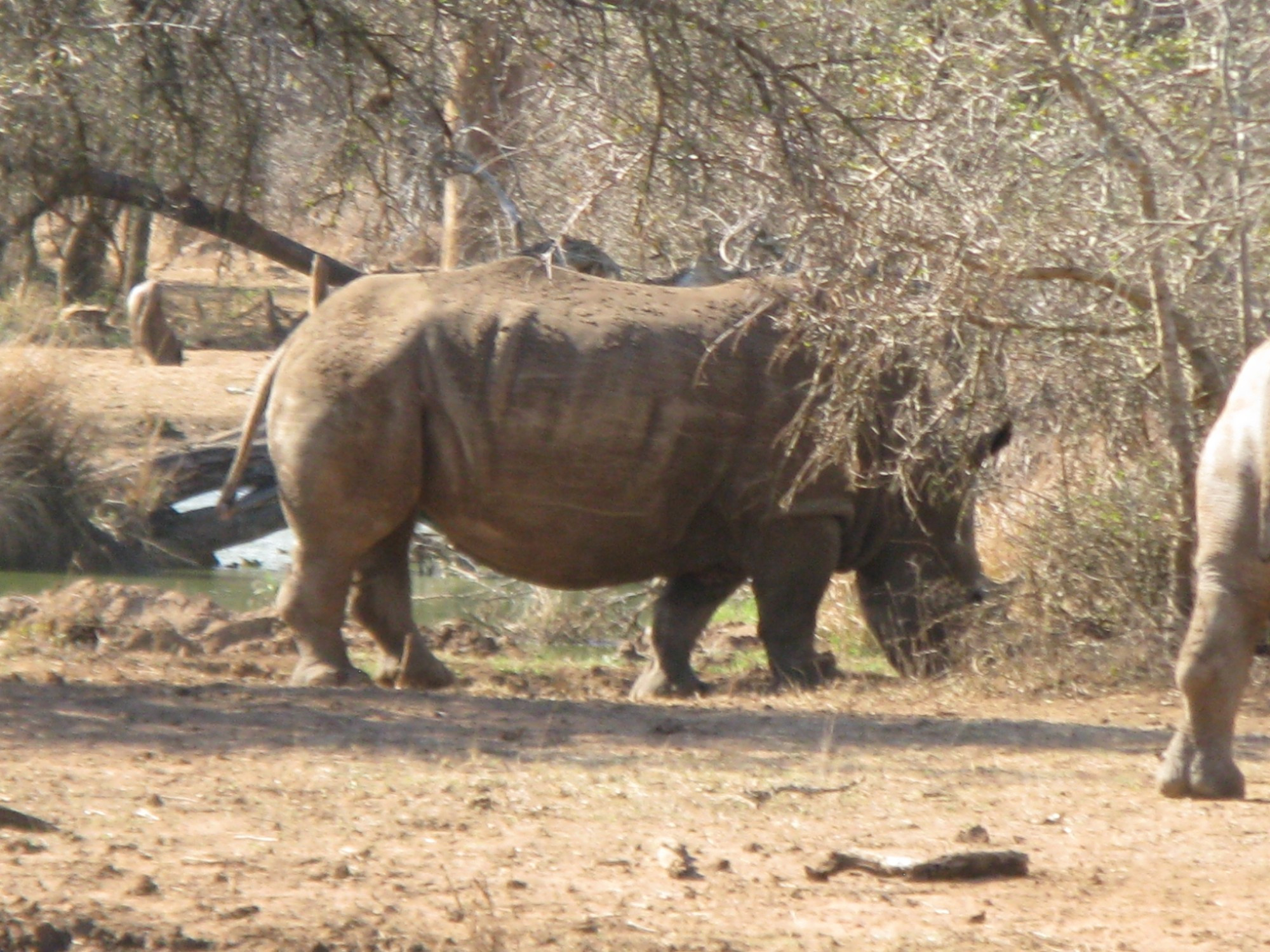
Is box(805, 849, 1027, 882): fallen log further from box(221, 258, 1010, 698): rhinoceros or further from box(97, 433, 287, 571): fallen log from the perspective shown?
box(97, 433, 287, 571): fallen log

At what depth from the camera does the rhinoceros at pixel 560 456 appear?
8.42 metres

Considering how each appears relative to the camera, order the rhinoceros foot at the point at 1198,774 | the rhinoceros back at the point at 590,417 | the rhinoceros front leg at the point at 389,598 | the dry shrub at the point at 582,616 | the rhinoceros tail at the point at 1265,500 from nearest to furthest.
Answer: the rhinoceros tail at the point at 1265,500, the rhinoceros foot at the point at 1198,774, the rhinoceros back at the point at 590,417, the rhinoceros front leg at the point at 389,598, the dry shrub at the point at 582,616

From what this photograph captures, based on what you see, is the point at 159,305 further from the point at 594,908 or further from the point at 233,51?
the point at 594,908

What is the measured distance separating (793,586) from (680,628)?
23.1 inches

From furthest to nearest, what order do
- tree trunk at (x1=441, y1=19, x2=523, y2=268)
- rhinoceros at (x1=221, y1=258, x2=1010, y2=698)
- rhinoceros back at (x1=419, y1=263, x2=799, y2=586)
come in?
rhinoceros back at (x1=419, y1=263, x2=799, y2=586), rhinoceros at (x1=221, y1=258, x2=1010, y2=698), tree trunk at (x1=441, y1=19, x2=523, y2=268)

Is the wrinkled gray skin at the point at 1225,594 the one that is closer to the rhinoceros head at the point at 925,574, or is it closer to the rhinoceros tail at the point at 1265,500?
the rhinoceros tail at the point at 1265,500

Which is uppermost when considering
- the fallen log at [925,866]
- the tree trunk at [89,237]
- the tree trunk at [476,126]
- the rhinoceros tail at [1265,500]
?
the tree trunk at [476,126]

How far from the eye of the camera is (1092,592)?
29.0ft

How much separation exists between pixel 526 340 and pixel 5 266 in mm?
2421

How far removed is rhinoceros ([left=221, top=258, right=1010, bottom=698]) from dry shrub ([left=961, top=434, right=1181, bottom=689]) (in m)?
0.38

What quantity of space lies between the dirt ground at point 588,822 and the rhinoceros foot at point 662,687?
2.35ft

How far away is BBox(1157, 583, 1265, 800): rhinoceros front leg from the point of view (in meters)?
5.59

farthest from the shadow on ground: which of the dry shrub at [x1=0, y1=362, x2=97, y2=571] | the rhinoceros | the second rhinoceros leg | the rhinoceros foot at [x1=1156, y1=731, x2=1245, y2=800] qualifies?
the dry shrub at [x1=0, y1=362, x2=97, y2=571]

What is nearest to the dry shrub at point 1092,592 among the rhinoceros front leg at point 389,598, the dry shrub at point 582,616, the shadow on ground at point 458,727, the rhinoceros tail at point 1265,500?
the shadow on ground at point 458,727
